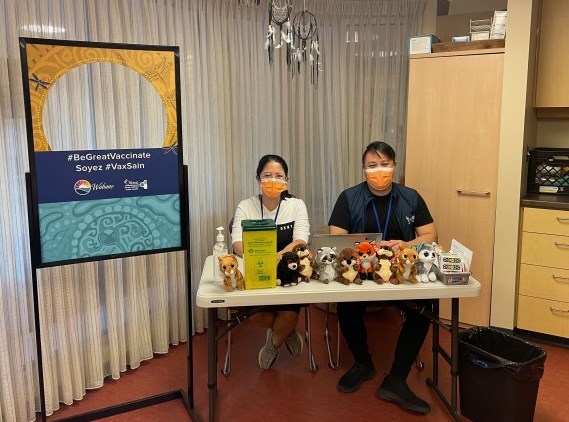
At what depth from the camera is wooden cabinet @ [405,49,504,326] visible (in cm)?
321

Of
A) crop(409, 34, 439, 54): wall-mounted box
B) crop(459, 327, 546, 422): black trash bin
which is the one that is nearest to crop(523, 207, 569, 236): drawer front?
crop(459, 327, 546, 422): black trash bin

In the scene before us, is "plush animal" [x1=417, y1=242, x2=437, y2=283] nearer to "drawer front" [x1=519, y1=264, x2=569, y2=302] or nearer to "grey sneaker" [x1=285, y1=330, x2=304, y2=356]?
"grey sneaker" [x1=285, y1=330, x2=304, y2=356]

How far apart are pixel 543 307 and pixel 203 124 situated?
237cm

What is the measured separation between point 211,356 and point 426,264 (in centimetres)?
101

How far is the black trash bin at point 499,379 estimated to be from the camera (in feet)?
7.33

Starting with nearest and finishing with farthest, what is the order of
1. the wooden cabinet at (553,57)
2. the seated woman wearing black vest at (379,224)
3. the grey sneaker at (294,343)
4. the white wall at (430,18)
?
the seated woman wearing black vest at (379,224) < the grey sneaker at (294,343) < the wooden cabinet at (553,57) < the white wall at (430,18)

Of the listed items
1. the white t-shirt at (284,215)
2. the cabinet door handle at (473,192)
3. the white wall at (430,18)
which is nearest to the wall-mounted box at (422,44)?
the white wall at (430,18)

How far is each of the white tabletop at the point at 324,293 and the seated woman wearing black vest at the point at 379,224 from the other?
0.45 meters

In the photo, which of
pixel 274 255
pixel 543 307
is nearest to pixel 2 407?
pixel 274 255

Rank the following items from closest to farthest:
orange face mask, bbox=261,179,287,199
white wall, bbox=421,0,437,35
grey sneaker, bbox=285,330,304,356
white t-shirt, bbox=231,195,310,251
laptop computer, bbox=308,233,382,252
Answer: laptop computer, bbox=308,233,382,252 → orange face mask, bbox=261,179,287,199 → white t-shirt, bbox=231,195,310,251 → grey sneaker, bbox=285,330,304,356 → white wall, bbox=421,0,437,35

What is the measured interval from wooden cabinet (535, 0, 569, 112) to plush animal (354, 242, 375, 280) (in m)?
1.83

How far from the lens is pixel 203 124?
3197 mm

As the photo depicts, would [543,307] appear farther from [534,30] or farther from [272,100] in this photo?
[272,100]

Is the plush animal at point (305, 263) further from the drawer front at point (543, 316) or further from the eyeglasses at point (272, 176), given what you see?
the drawer front at point (543, 316)
